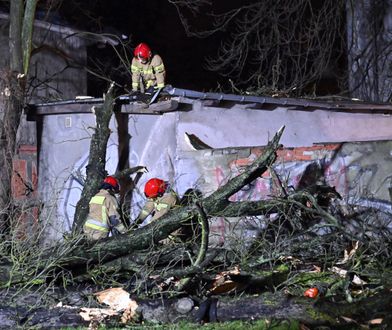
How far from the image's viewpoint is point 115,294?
636 cm

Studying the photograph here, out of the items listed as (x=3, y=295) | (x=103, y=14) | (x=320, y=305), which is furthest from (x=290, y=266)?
(x=103, y=14)

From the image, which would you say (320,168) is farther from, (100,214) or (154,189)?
(100,214)

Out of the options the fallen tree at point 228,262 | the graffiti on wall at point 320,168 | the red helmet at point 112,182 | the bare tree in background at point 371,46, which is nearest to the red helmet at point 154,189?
the red helmet at point 112,182

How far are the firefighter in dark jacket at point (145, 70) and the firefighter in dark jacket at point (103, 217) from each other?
2.21 metres

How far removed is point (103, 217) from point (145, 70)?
2941 millimetres

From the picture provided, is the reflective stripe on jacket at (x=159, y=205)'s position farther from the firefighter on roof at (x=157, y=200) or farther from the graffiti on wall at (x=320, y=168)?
the graffiti on wall at (x=320, y=168)

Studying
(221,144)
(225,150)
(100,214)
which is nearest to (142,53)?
(221,144)

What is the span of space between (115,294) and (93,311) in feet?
1.03

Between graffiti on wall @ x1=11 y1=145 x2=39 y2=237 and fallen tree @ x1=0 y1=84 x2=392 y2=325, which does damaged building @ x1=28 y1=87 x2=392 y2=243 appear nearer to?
graffiti on wall @ x1=11 y1=145 x2=39 y2=237

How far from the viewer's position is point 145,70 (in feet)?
34.5

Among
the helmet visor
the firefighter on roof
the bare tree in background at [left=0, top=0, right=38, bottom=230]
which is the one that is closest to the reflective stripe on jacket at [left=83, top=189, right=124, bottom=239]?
the firefighter on roof

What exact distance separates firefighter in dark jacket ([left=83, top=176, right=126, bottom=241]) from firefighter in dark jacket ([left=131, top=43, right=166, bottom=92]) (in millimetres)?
2211

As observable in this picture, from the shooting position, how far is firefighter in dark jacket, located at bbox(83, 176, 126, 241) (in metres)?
8.52

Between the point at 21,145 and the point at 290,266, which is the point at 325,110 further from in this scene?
the point at 21,145
